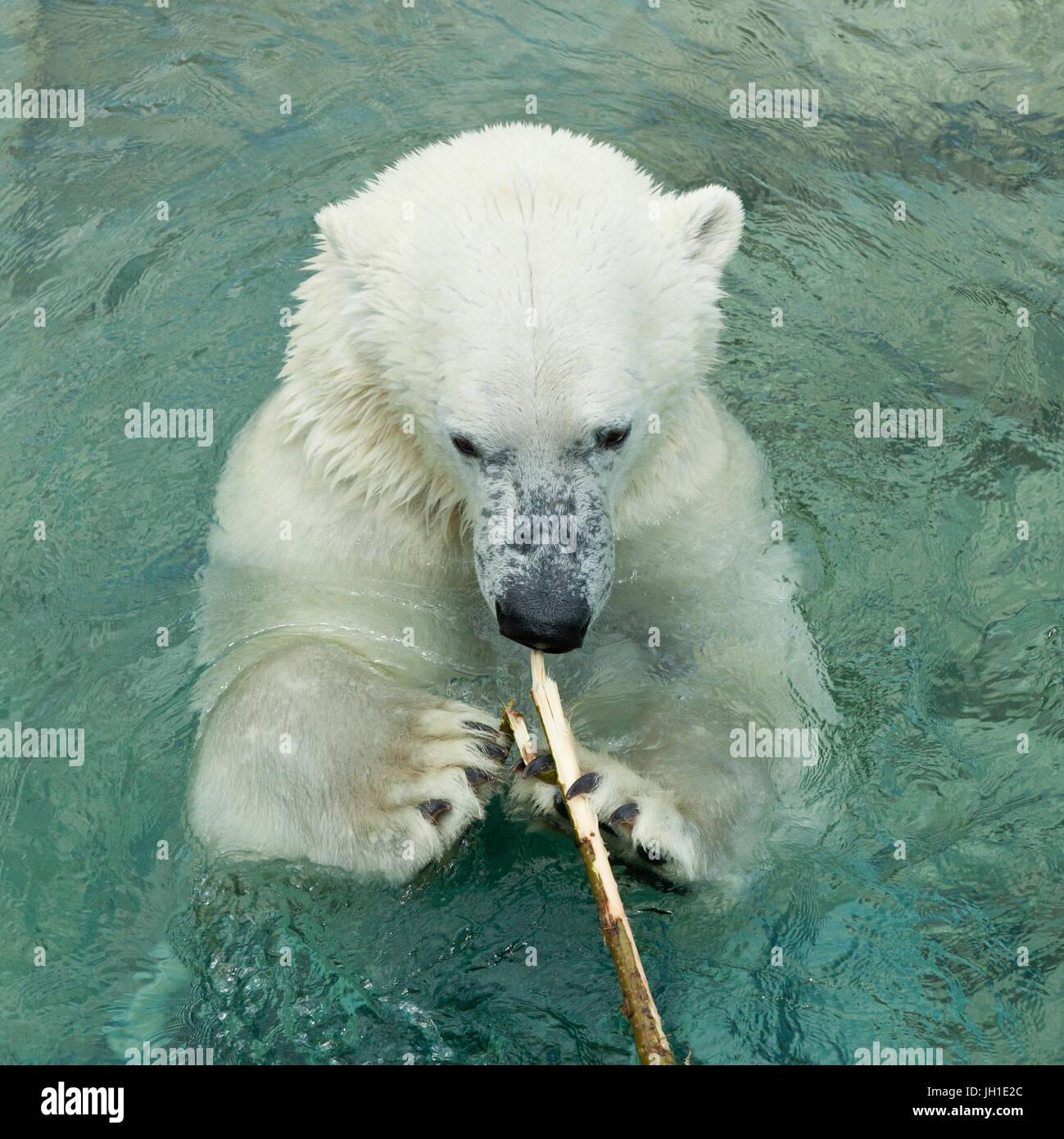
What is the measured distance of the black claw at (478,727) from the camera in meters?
3.19

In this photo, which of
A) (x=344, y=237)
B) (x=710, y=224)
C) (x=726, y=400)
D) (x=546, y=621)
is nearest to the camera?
(x=546, y=621)

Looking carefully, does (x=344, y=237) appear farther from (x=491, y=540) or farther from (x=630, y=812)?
(x=630, y=812)

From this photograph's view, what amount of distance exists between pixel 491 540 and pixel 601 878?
831 millimetres

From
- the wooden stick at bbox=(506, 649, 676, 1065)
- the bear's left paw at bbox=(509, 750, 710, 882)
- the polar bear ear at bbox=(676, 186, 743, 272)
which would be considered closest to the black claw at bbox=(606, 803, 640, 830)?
the bear's left paw at bbox=(509, 750, 710, 882)

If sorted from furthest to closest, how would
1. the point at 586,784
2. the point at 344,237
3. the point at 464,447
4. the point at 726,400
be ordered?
the point at 726,400, the point at 344,237, the point at 464,447, the point at 586,784

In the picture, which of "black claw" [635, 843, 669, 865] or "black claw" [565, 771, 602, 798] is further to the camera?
"black claw" [635, 843, 669, 865]

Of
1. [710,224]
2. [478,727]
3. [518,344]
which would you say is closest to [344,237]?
[518,344]

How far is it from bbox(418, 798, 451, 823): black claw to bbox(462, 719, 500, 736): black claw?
0.22 meters

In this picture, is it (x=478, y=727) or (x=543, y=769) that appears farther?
(x=478, y=727)

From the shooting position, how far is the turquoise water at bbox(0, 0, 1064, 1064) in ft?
10.7

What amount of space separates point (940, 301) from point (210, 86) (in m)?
3.96

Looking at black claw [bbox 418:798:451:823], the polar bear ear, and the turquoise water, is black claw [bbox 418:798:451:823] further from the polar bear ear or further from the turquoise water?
the polar bear ear

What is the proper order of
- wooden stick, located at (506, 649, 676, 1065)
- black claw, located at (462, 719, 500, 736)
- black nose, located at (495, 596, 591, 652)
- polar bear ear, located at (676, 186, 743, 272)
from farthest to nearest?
polar bear ear, located at (676, 186, 743, 272) → black claw, located at (462, 719, 500, 736) → black nose, located at (495, 596, 591, 652) → wooden stick, located at (506, 649, 676, 1065)

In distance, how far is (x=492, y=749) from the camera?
317 cm
